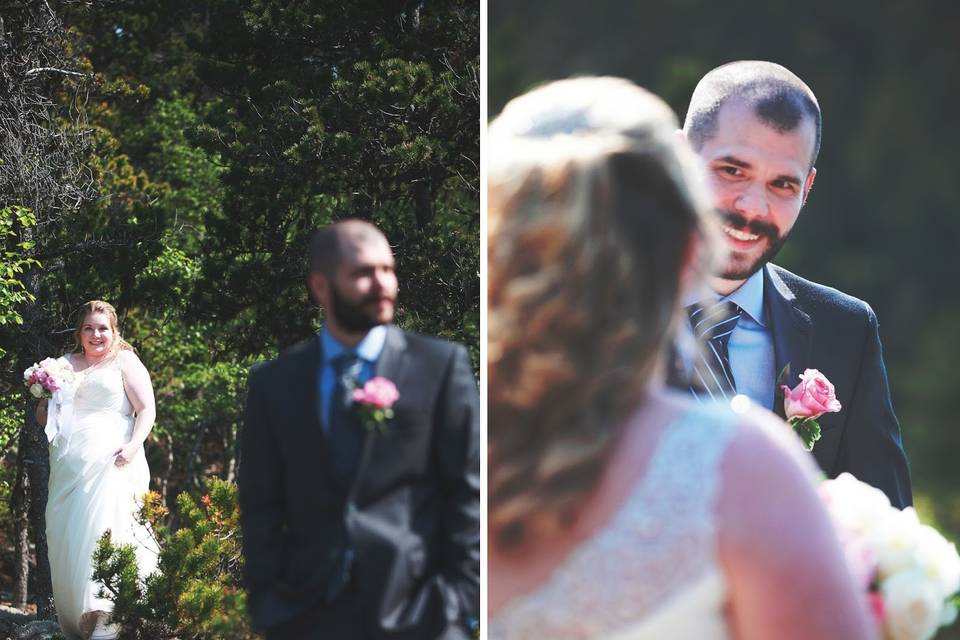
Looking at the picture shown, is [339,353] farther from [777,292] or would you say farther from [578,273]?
[777,292]

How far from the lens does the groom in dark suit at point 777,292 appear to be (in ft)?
9.75

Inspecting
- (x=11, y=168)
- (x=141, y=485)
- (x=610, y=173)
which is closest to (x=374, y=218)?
(x=141, y=485)

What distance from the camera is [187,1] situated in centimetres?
1147

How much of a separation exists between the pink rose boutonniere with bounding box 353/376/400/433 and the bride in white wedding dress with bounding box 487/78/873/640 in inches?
14.2

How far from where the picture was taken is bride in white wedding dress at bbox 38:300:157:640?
494cm

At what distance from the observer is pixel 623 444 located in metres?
1.88

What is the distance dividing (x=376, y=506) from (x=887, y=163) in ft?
4.72

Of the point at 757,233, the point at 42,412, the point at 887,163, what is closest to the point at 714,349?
the point at 757,233

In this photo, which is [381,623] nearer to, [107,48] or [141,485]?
[141,485]

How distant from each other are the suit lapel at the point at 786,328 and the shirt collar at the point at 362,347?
3.43ft

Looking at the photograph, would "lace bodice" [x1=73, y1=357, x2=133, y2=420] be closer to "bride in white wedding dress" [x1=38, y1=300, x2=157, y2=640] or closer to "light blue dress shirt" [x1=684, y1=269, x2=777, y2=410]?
"bride in white wedding dress" [x1=38, y1=300, x2=157, y2=640]

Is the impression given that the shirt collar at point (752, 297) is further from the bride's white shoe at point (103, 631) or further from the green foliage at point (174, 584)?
the bride's white shoe at point (103, 631)

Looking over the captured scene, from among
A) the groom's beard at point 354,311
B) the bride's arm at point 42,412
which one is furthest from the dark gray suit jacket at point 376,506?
the bride's arm at point 42,412

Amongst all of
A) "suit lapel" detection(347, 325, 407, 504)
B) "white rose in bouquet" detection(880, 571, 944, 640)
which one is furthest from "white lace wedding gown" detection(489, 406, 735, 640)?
"white rose in bouquet" detection(880, 571, 944, 640)
